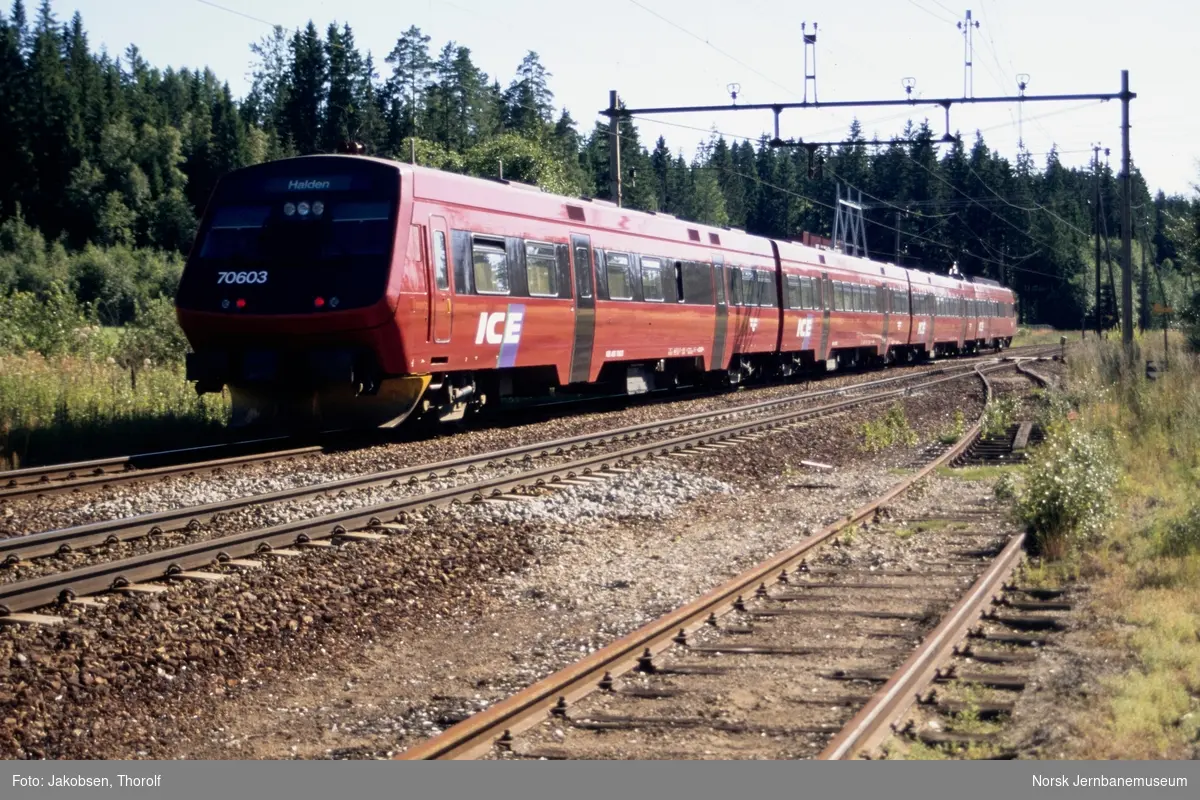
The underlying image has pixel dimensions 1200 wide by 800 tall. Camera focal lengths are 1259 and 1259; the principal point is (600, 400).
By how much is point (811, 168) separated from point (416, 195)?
13.7m

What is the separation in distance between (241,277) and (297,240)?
2.60 ft

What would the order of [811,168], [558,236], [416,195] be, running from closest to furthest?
[416,195] < [558,236] < [811,168]

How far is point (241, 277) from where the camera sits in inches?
571

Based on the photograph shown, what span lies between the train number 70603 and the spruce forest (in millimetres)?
40344

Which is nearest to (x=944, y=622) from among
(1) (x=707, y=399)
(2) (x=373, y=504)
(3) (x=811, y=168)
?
(2) (x=373, y=504)

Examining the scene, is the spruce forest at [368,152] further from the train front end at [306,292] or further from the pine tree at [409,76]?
the train front end at [306,292]

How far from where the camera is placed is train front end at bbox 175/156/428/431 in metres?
14.0

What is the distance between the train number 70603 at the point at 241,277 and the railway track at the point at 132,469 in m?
1.86

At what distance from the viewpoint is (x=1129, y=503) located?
11.1m

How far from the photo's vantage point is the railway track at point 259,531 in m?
7.13

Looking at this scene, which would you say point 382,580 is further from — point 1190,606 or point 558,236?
point 558,236

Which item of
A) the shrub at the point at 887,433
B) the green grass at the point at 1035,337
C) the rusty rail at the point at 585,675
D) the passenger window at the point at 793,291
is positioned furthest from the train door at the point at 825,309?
the green grass at the point at 1035,337

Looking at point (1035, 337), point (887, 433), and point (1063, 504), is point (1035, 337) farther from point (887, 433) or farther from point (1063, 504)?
point (1063, 504)

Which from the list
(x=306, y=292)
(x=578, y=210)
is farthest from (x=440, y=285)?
(x=578, y=210)
